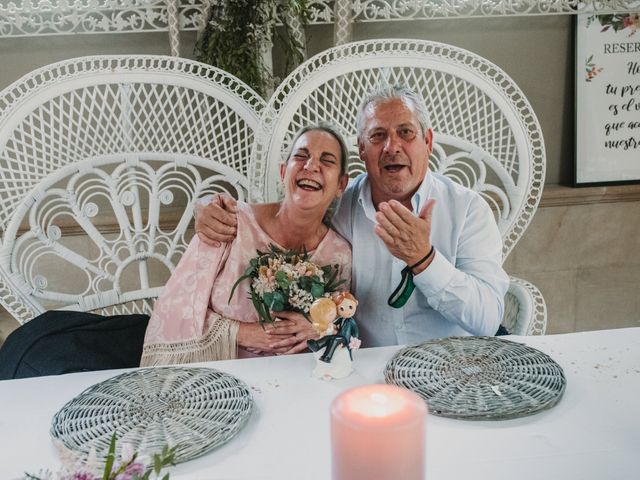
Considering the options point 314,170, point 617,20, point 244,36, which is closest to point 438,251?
point 314,170

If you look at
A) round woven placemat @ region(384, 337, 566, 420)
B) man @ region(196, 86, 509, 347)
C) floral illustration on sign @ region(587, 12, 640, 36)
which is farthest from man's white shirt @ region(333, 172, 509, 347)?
floral illustration on sign @ region(587, 12, 640, 36)

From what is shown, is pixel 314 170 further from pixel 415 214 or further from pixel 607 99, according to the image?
pixel 607 99

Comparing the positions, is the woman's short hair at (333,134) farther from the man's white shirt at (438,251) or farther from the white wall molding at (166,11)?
the white wall molding at (166,11)

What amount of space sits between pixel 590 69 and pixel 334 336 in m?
1.97

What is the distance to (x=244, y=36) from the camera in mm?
2133

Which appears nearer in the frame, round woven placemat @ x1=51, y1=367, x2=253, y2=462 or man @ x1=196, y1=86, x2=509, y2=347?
round woven placemat @ x1=51, y1=367, x2=253, y2=462

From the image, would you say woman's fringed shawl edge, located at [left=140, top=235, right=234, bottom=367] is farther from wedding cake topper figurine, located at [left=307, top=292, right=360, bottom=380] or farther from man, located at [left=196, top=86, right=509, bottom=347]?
wedding cake topper figurine, located at [left=307, top=292, right=360, bottom=380]

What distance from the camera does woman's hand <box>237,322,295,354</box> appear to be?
1.31 metres

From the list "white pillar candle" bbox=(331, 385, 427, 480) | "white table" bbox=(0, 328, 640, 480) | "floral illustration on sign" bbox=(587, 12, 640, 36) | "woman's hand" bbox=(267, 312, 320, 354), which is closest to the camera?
"white pillar candle" bbox=(331, 385, 427, 480)

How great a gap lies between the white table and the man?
→ 0.31 m

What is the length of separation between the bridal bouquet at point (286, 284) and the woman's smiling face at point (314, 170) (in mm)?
173

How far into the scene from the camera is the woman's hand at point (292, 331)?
1289mm

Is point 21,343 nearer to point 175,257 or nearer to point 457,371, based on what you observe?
point 175,257

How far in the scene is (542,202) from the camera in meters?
2.49
